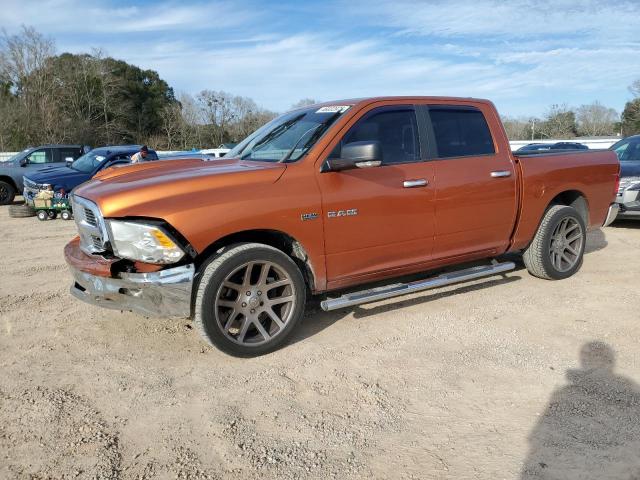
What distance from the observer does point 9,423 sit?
10.0 feet

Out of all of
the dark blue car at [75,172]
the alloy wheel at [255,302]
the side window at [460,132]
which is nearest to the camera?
the alloy wheel at [255,302]

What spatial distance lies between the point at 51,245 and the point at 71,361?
204 inches

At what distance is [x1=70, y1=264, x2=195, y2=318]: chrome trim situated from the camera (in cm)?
355

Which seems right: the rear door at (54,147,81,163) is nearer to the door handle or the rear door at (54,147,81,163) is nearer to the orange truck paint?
the orange truck paint

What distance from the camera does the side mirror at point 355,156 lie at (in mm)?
3904

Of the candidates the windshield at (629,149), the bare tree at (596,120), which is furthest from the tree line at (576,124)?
the windshield at (629,149)

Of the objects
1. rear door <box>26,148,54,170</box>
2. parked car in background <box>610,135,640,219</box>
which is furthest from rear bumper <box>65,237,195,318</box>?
rear door <box>26,148,54,170</box>

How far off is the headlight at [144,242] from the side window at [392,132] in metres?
1.72

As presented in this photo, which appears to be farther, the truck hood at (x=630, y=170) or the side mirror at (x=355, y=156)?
the truck hood at (x=630, y=170)

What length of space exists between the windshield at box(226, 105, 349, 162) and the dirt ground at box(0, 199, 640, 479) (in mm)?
1549

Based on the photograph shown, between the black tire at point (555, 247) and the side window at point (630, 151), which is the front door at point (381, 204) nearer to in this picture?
the black tire at point (555, 247)

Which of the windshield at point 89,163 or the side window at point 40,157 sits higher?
the side window at point 40,157

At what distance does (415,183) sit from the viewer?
176 inches

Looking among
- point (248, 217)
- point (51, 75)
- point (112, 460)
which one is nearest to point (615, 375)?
point (248, 217)
